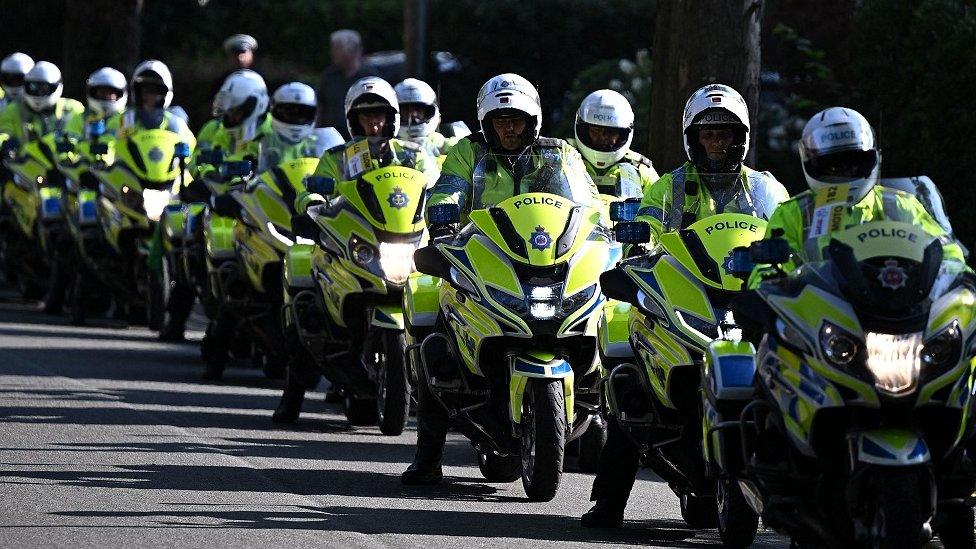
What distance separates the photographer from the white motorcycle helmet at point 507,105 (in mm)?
11500

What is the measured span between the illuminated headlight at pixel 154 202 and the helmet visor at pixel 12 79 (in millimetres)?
5881

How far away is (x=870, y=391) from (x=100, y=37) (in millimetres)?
22170

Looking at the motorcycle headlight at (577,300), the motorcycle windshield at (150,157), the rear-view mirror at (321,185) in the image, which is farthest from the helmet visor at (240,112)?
the motorcycle headlight at (577,300)

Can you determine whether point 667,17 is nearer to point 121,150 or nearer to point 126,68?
point 121,150

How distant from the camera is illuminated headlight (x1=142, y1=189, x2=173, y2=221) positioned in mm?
19281

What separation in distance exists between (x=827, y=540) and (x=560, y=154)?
404 cm

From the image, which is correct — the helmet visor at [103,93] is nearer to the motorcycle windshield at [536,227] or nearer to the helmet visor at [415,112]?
the helmet visor at [415,112]

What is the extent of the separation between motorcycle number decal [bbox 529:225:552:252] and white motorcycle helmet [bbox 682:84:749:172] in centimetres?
83

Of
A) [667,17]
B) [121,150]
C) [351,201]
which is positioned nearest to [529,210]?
[351,201]

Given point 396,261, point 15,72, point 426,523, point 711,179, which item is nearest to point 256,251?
point 396,261

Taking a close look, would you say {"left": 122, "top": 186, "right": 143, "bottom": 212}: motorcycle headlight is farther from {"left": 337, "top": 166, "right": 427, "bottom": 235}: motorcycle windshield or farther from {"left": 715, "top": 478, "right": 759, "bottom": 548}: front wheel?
{"left": 715, "top": 478, "right": 759, "bottom": 548}: front wheel

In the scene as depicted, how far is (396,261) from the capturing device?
1312 centimetres

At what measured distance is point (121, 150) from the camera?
19.5 metres

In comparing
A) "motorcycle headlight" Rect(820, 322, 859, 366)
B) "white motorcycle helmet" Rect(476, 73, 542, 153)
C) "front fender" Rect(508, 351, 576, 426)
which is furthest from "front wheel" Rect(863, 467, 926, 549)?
"white motorcycle helmet" Rect(476, 73, 542, 153)
